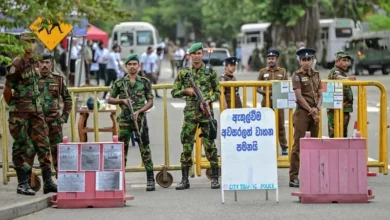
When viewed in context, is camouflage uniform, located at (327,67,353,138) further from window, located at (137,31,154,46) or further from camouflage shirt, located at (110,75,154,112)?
window, located at (137,31,154,46)

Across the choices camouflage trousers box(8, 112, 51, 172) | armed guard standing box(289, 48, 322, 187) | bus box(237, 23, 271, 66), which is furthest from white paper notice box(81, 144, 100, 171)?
bus box(237, 23, 271, 66)

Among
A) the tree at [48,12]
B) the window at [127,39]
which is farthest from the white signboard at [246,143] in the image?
the window at [127,39]

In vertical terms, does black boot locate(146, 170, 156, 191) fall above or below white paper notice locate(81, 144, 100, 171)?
below

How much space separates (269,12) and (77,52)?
15321 millimetres

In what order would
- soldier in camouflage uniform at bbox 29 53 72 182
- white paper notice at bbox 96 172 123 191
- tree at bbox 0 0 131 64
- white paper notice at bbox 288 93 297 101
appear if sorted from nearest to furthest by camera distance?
tree at bbox 0 0 131 64
white paper notice at bbox 96 172 123 191
soldier in camouflage uniform at bbox 29 53 72 182
white paper notice at bbox 288 93 297 101

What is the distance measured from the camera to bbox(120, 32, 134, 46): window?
6278 centimetres

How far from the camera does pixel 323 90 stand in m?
16.1

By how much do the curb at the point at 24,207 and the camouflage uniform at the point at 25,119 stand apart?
2.26 ft

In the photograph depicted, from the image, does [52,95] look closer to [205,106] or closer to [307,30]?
[205,106]

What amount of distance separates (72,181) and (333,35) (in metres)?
54.9

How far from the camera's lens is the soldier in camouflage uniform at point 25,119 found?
14.3 metres

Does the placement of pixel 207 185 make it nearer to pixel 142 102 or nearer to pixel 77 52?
pixel 142 102

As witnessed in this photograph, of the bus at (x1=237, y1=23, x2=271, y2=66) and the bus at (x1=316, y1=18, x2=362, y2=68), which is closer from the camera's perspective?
the bus at (x1=316, y1=18, x2=362, y2=68)

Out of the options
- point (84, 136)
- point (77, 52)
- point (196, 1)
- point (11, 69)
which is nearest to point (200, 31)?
point (196, 1)
